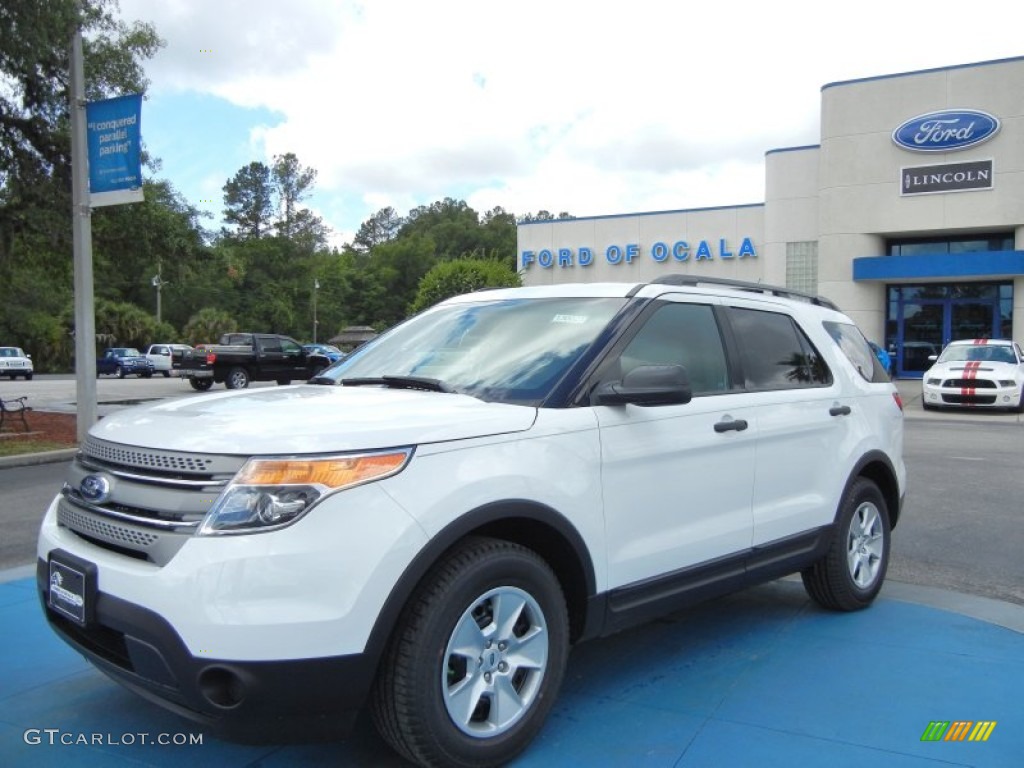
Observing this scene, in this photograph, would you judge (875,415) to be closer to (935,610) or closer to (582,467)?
(935,610)

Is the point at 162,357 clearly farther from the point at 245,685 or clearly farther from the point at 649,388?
the point at 245,685

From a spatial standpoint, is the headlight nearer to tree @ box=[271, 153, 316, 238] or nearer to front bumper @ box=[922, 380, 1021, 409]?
front bumper @ box=[922, 380, 1021, 409]

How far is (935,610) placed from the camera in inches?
195

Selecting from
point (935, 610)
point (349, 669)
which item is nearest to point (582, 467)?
point (349, 669)

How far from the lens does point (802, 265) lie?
31.0 m

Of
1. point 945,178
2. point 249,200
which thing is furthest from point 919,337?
point 249,200

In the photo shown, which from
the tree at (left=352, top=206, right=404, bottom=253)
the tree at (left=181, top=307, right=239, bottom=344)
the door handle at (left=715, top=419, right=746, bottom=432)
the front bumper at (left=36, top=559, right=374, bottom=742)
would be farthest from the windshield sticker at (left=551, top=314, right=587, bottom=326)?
the tree at (left=352, top=206, right=404, bottom=253)

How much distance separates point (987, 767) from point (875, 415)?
7.70 ft

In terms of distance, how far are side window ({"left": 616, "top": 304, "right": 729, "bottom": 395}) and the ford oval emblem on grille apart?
2.05m

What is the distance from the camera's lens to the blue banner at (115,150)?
1161 centimetres

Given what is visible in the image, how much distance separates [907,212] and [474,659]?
29057mm

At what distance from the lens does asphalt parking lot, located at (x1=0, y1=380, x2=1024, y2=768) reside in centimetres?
320

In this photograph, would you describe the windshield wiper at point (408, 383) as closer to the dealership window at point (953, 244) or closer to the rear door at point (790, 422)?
the rear door at point (790, 422)

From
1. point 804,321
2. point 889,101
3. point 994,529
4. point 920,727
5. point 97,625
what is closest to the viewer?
point 97,625
